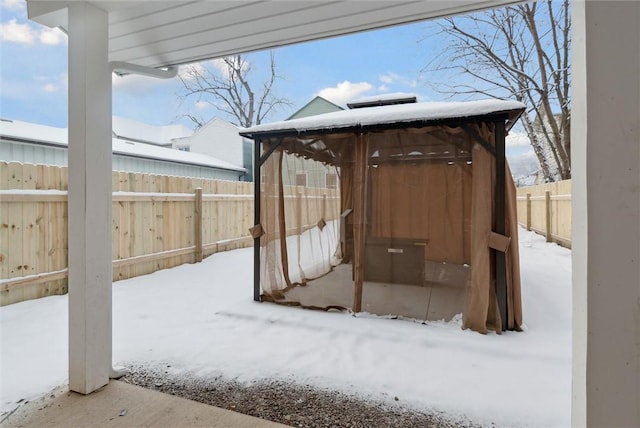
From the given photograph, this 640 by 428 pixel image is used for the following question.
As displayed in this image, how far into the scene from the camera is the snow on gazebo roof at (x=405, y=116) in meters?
3.07

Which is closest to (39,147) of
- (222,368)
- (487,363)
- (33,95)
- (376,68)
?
(33,95)

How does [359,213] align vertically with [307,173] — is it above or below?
below

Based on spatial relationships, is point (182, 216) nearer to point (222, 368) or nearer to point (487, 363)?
point (222, 368)

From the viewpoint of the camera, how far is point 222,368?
2.42 metres

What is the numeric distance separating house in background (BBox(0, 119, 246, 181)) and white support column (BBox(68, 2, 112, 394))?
2.59 meters

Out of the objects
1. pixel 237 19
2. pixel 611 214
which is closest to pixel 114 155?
pixel 237 19

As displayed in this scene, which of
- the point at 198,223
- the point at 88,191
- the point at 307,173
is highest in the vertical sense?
the point at 307,173

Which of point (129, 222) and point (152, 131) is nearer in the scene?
point (129, 222)

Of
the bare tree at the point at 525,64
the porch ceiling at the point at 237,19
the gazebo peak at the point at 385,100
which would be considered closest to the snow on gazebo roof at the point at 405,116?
the porch ceiling at the point at 237,19

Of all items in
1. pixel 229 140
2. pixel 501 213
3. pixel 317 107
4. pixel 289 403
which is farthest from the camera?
pixel 229 140

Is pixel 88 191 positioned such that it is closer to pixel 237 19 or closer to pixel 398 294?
pixel 237 19

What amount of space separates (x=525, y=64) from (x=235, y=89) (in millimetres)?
10780

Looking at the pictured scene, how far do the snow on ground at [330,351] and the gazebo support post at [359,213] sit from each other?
332mm

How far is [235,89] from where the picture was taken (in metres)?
14.1
